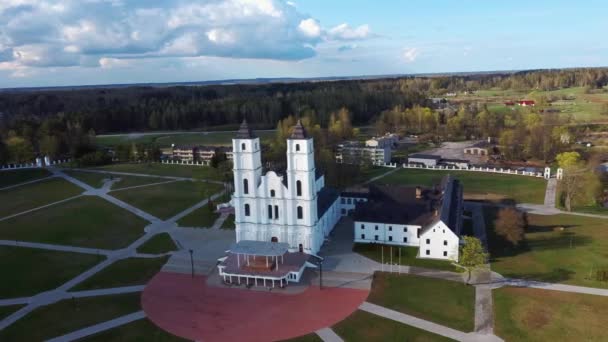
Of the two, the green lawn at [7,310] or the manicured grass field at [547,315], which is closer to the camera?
the manicured grass field at [547,315]

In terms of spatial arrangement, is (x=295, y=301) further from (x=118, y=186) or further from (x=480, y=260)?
(x=118, y=186)

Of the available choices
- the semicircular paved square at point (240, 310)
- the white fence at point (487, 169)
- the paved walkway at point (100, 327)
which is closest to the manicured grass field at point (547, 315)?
the semicircular paved square at point (240, 310)

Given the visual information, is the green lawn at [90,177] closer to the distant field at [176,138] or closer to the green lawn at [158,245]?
the green lawn at [158,245]

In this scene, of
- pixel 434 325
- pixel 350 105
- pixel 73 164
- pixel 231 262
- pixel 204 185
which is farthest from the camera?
pixel 350 105

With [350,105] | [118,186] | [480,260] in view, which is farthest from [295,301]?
[350,105]

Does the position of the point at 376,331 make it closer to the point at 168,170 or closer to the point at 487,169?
the point at 487,169
